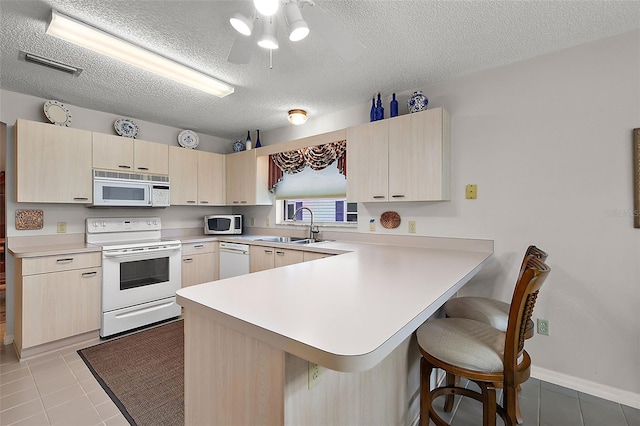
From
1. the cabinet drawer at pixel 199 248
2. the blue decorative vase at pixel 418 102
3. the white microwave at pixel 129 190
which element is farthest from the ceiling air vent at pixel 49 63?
the blue decorative vase at pixel 418 102

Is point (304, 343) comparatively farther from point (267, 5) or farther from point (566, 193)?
point (566, 193)

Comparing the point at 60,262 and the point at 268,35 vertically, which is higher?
the point at 268,35

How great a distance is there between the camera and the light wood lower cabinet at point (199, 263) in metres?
3.46

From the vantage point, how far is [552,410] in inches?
70.9

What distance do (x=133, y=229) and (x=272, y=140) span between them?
2084 mm

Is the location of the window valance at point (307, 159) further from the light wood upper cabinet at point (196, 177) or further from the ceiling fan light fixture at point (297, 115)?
the light wood upper cabinet at point (196, 177)

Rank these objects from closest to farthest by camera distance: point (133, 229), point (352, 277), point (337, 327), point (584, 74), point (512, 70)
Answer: point (337, 327) → point (352, 277) → point (584, 74) → point (512, 70) → point (133, 229)

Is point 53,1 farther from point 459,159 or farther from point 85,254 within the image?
point 459,159

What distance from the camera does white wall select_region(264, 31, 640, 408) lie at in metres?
1.88

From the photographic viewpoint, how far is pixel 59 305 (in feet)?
8.36

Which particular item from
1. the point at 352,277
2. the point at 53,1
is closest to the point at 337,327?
the point at 352,277

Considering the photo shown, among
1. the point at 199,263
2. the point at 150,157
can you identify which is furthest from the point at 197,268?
the point at 150,157

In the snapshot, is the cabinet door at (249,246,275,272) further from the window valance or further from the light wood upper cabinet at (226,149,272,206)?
the window valance

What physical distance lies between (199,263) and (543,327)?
11.4 ft
